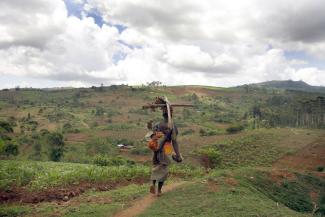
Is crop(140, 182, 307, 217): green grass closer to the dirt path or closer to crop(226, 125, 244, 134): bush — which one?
the dirt path

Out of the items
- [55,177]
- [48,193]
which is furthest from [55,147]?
[48,193]

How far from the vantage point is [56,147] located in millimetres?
44312

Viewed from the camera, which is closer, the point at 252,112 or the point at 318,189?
the point at 318,189

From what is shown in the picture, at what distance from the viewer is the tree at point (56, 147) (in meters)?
43.7

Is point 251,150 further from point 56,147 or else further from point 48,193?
point 48,193

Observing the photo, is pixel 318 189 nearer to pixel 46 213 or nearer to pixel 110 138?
pixel 46 213

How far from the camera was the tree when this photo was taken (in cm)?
4372

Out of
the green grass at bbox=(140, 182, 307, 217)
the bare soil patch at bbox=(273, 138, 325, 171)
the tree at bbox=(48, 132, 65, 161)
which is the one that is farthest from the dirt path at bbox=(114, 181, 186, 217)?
the tree at bbox=(48, 132, 65, 161)

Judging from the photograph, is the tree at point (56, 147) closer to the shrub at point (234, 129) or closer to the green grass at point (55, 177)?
the green grass at point (55, 177)

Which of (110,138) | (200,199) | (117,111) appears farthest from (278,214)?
(117,111)

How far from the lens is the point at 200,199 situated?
1004cm

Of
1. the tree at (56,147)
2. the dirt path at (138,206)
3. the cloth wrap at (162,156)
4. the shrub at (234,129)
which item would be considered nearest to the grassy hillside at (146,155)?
the tree at (56,147)

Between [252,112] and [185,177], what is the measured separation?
7344 cm

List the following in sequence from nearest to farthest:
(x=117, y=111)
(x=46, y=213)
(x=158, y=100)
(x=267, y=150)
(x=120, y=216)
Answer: (x=120, y=216), (x=46, y=213), (x=158, y=100), (x=267, y=150), (x=117, y=111)
